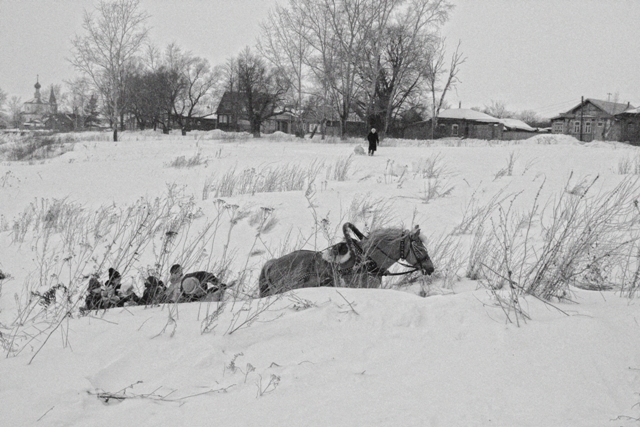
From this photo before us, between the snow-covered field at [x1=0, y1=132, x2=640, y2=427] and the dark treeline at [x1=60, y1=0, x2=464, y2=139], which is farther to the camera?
the dark treeline at [x1=60, y1=0, x2=464, y2=139]

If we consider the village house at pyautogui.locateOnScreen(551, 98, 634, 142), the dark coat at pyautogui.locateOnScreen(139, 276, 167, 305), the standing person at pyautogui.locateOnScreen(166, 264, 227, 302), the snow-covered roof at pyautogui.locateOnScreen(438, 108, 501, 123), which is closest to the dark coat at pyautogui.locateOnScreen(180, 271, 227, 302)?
the standing person at pyautogui.locateOnScreen(166, 264, 227, 302)

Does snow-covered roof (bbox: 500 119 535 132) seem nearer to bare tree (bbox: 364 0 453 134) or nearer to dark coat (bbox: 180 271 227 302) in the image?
bare tree (bbox: 364 0 453 134)

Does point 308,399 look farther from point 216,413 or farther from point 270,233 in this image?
point 270,233

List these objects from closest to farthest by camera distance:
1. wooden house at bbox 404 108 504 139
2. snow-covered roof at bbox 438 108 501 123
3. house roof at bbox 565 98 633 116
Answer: house roof at bbox 565 98 633 116
wooden house at bbox 404 108 504 139
snow-covered roof at bbox 438 108 501 123

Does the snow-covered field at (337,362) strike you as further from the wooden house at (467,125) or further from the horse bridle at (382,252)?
the wooden house at (467,125)

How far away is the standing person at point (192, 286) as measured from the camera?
3.38 m

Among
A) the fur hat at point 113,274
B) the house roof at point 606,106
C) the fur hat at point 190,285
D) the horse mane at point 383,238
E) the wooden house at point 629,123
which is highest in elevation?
the house roof at point 606,106

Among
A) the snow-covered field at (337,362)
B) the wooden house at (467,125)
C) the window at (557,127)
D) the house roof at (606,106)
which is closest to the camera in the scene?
the snow-covered field at (337,362)

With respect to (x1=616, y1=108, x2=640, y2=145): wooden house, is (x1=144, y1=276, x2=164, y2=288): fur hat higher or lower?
lower

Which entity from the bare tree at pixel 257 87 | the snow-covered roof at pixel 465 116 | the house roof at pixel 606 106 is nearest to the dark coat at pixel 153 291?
the bare tree at pixel 257 87

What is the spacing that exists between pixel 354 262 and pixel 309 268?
378 mm

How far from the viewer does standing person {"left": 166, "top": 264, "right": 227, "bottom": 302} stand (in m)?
3.38

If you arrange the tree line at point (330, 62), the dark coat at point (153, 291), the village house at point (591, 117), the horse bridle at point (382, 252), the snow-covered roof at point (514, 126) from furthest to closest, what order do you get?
the snow-covered roof at point (514, 126) < the village house at point (591, 117) < the tree line at point (330, 62) < the horse bridle at point (382, 252) < the dark coat at point (153, 291)

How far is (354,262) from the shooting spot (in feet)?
12.6
